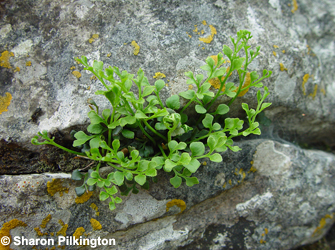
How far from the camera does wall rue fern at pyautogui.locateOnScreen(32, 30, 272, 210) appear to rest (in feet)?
4.38

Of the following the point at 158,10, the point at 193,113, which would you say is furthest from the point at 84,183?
the point at 158,10

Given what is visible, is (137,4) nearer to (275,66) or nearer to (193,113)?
(193,113)

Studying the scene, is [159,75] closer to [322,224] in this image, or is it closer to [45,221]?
[45,221]

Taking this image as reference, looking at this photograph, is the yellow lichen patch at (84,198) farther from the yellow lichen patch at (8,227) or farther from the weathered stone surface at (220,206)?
the yellow lichen patch at (8,227)

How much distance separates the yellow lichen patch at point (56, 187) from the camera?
1597 millimetres

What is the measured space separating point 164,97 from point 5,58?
123cm

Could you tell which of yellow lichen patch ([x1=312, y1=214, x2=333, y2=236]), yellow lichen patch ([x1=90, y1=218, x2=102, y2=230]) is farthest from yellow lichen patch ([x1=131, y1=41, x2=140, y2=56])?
yellow lichen patch ([x1=312, y1=214, x2=333, y2=236])

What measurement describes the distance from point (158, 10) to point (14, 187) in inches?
64.1

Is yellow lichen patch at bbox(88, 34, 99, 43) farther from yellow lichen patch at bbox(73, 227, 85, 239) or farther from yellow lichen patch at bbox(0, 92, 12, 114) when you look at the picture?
yellow lichen patch at bbox(73, 227, 85, 239)

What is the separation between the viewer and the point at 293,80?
7.09 feet

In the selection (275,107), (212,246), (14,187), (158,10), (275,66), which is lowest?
(212,246)

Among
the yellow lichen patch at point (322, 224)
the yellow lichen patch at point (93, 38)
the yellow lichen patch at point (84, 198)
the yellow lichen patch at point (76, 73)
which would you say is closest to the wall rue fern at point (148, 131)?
the yellow lichen patch at point (84, 198)

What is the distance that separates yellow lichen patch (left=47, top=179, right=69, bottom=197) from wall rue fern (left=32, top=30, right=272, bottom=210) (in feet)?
0.49

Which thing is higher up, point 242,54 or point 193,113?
point 242,54
